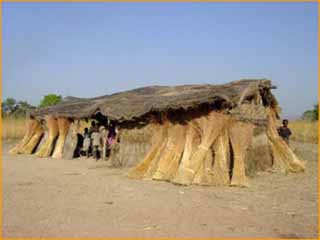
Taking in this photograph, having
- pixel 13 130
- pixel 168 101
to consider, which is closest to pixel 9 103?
pixel 13 130

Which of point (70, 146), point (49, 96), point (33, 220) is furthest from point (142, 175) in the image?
point (49, 96)

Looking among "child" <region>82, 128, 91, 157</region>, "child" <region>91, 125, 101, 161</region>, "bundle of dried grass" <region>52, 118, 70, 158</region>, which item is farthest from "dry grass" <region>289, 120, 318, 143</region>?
"bundle of dried grass" <region>52, 118, 70, 158</region>

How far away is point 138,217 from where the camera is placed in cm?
660

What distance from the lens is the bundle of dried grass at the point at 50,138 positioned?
56.4ft

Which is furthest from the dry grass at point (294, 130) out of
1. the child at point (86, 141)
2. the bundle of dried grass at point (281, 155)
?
the bundle of dried grass at point (281, 155)

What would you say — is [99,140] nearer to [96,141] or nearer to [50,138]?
[96,141]

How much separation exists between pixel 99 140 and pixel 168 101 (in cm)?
545

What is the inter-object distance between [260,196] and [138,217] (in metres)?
3.05

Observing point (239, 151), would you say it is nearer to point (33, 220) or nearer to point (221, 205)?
point (221, 205)

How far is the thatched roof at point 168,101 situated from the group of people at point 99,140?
2.88 feet

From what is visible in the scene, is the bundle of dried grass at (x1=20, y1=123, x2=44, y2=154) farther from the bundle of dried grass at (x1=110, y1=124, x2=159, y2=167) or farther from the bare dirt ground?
the bare dirt ground

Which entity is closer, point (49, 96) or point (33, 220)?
point (33, 220)

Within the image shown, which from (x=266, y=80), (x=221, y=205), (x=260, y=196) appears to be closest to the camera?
(x=221, y=205)

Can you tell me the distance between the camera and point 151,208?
7277 millimetres
